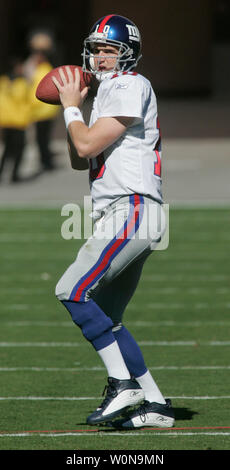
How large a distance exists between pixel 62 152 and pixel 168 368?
15401 millimetres

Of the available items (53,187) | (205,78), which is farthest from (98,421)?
(205,78)

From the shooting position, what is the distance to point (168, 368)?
7.20m

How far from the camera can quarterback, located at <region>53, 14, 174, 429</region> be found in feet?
17.1

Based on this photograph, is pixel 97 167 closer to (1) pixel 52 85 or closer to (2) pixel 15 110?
(1) pixel 52 85

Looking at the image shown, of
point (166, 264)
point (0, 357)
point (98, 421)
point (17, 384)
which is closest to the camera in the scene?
point (98, 421)

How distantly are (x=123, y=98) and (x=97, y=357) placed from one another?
2.95 meters

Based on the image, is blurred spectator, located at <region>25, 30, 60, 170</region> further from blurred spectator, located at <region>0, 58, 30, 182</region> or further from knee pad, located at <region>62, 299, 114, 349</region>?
knee pad, located at <region>62, 299, 114, 349</region>

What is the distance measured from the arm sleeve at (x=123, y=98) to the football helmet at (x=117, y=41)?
0.17 m

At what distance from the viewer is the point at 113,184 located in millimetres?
5301

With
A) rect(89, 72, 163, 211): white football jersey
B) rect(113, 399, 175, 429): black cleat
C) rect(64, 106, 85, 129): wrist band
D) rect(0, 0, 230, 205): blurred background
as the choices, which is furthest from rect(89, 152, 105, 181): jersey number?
rect(0, 0, 230, 205): blurred background

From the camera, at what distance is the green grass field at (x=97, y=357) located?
5445mm

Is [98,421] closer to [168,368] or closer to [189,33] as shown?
[168,368]

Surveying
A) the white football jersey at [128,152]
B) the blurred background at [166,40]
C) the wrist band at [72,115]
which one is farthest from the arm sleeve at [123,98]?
the blurred background at [166,40]

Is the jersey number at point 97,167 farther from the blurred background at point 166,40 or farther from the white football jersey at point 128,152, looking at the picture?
the blurred background at point 166,40
